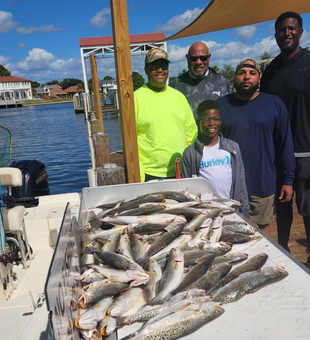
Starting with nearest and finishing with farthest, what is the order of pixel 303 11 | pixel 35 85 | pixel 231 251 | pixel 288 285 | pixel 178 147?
pixel 288 285
pixel 231 251
pixel 178 147
pixel 303 11
pixel 35 85

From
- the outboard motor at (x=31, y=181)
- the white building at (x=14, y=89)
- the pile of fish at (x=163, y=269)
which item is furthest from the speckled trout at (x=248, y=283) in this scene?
the white building at (x=14, y=89)

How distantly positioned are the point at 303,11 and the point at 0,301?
7070mm

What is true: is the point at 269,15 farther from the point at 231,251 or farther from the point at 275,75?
the point at 231,251

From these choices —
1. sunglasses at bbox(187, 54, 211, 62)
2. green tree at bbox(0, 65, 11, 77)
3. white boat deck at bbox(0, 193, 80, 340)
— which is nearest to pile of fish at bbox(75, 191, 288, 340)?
white boat deck at bbox(0, 193, 80, 340)

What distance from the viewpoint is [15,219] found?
11.7 ft

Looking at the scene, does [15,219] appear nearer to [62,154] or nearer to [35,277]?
[35,277]

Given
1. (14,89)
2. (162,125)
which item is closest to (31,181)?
(162,125)


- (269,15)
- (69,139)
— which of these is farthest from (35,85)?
(269,15)

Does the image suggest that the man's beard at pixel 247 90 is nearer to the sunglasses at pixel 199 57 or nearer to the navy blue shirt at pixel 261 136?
the navy blue shirt at pixel 261 136

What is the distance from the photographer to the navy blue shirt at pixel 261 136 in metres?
3.27

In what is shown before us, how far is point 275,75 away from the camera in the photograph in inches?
143

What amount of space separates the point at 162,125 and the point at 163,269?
78.4 inches

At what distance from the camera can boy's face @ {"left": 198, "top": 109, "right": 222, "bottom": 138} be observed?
10.2 feet

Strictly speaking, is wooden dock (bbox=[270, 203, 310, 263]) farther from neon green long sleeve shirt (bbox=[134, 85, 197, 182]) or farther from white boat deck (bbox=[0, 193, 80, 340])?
white boat deck (bbox=[0, 193, 80, 340])
